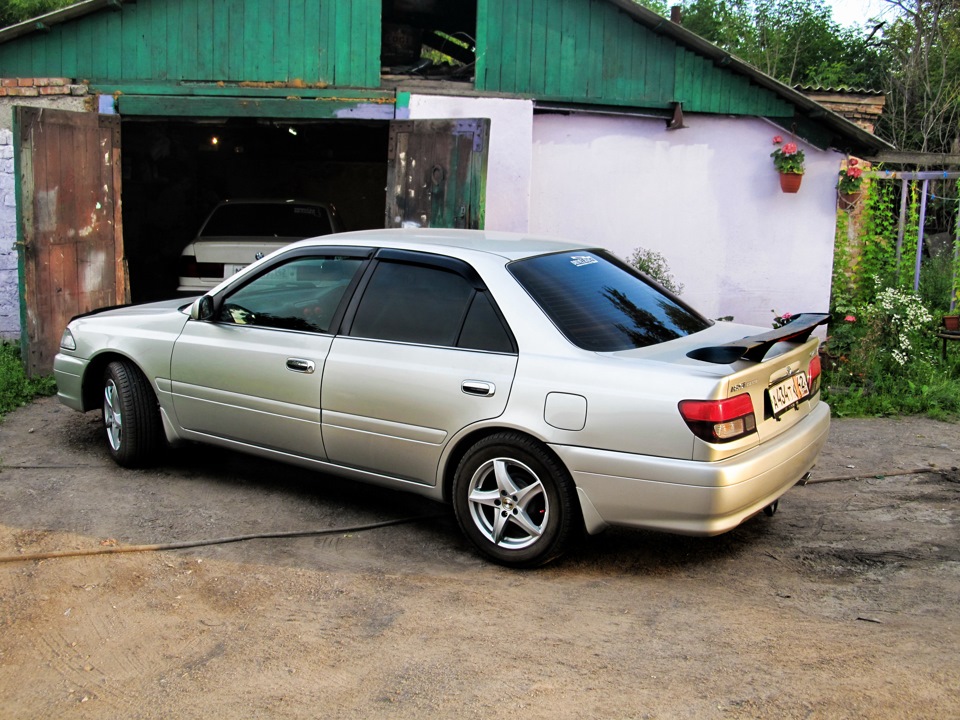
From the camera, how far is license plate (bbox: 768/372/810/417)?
4.23 meters

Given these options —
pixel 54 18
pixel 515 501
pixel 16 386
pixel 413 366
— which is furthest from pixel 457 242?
pixel 54 18

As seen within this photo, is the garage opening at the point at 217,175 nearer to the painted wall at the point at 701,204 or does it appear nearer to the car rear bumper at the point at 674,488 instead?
the painted wall at the point at 701,204

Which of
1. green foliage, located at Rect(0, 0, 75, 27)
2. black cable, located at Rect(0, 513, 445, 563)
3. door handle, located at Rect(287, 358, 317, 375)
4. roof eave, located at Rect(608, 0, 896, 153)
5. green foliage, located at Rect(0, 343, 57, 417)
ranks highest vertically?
green foliage, located at Rect(0, 0, 75, 27)

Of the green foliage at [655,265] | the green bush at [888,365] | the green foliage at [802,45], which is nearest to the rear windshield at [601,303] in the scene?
the green bush at [888,365]

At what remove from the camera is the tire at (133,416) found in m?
5.64

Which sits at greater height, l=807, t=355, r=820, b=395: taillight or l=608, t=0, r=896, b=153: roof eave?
l=608, t=0, r=896, b=153: roof eave

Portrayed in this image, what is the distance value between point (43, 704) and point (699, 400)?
268cm

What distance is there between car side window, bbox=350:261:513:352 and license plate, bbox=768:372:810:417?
1227 mm

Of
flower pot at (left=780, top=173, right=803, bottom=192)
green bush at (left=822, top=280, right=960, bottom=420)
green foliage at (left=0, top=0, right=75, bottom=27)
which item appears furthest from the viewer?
green foliage at (left=0, top=0, right=75, bottom=27)

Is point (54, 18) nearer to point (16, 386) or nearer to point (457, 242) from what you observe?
point (16, 386)

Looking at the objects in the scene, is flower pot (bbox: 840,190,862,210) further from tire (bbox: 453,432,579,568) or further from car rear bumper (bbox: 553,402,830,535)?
tire (bbox: 453,432,579,568)

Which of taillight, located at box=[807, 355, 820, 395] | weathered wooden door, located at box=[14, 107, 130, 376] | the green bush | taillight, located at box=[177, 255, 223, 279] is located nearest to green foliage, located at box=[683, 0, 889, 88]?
the green bush

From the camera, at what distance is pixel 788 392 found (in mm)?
4379

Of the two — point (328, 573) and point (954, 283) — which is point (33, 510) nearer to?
point (328, 573)
